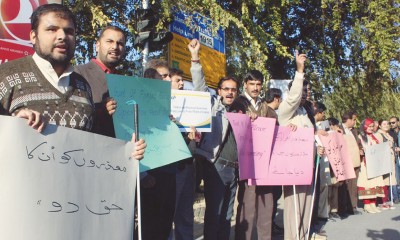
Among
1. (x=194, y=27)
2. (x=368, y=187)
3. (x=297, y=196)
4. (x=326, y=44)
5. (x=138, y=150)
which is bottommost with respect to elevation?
(x=368, y=187)

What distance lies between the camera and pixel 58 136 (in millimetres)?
2174

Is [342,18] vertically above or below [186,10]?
above

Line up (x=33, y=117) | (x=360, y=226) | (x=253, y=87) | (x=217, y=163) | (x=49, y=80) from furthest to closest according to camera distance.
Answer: (x=360, y=226) < (x=253, y=87) < (x=217, y=163) < (x=49, y=80) < (x=33, y=117)

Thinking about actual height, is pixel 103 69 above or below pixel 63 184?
above

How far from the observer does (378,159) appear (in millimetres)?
8594

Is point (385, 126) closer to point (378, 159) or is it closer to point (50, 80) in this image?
point (378, 159)

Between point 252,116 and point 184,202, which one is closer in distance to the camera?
point 184,202

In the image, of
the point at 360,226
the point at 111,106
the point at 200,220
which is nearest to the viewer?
the point at 111,106

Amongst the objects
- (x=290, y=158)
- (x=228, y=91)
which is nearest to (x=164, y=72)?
(x=228, y=91)

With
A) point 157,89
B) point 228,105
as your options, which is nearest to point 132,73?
point 228,105

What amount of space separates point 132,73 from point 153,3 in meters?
1.48

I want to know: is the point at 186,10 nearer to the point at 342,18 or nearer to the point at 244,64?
the point at 244,64

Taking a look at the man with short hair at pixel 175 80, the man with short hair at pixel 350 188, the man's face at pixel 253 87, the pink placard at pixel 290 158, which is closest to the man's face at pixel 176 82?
the man with short hair at pixel 175 80

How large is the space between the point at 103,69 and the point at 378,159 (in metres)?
6.80
